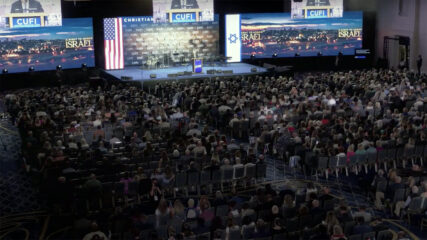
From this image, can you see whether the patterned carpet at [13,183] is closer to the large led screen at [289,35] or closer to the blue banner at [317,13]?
the large led screen at [289,35]

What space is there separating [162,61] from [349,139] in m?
19.8

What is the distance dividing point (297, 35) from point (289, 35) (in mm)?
536

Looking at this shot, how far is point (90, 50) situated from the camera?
35562 mm

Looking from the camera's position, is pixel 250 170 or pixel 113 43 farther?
pixel 113 43

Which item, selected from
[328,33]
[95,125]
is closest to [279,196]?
[95,125]

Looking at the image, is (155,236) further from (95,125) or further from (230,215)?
(95,125)

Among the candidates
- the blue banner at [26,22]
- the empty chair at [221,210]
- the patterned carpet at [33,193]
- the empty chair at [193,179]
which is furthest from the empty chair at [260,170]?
the blue banner at [26,22]

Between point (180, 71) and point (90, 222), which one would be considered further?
point (180, 71)

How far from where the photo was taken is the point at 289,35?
39.4 m

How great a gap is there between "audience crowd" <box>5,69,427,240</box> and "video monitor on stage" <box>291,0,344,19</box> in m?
10.2

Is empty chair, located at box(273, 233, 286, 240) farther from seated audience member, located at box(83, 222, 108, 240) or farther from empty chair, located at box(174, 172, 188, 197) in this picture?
empty chair, located at box(174, 172, 188, 197)

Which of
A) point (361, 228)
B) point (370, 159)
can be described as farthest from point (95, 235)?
point (370, 159)

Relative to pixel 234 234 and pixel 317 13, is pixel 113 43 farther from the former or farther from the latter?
pixel 234 234

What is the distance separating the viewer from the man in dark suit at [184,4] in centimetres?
3288
